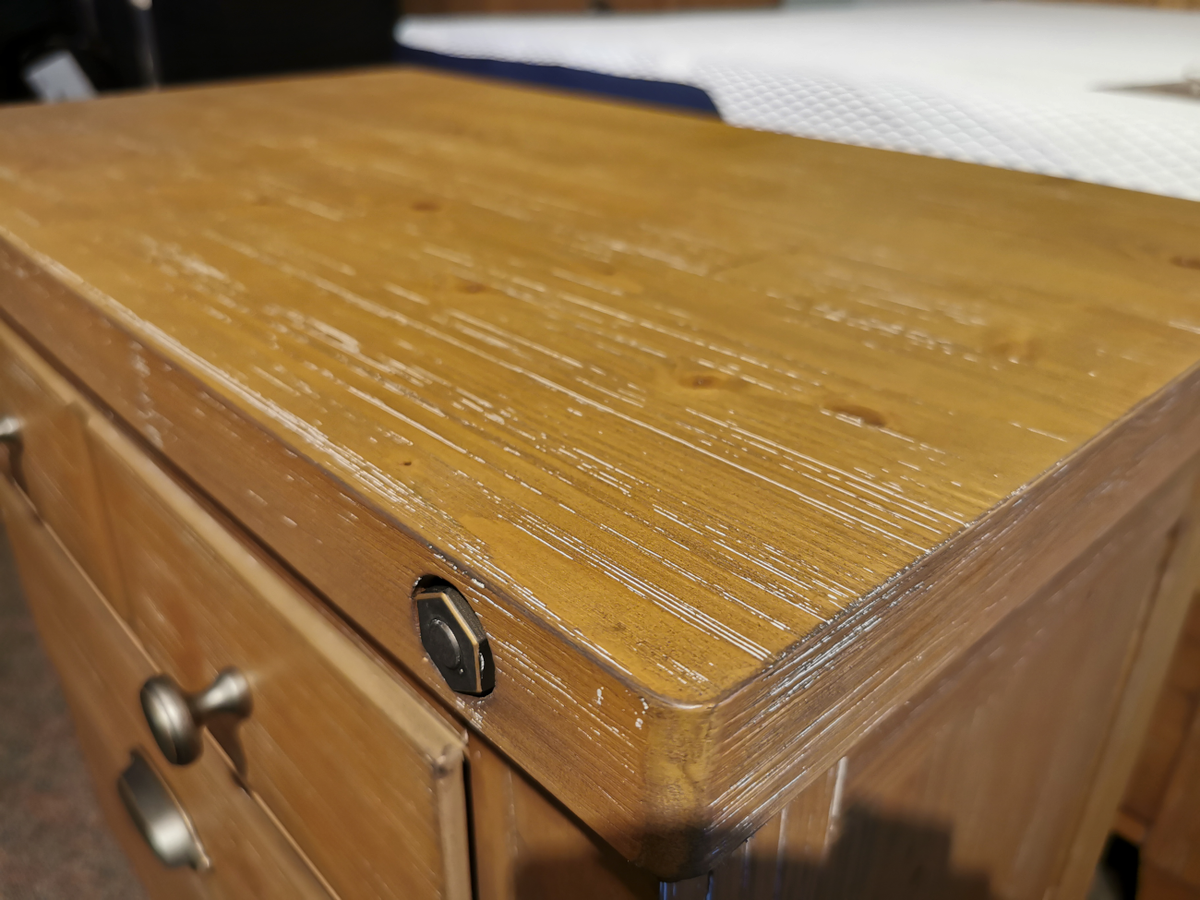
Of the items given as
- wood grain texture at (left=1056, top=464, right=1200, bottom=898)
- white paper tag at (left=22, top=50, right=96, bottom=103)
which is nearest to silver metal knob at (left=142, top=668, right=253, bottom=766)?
wood grain texture at (left=1056, top=464, right=1200, bottom=898)

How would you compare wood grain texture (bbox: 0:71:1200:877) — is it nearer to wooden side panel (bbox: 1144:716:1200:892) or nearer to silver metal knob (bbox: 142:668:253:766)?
silver metal knob (bbox: 142:668:253:766)

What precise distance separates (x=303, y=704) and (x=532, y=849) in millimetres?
94

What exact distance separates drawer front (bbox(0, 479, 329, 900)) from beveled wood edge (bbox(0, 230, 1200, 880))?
199 mm

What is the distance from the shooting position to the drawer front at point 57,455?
0.41 metres

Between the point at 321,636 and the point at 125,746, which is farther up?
the point at 321,636

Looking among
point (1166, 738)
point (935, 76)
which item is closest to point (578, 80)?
point (935, 76)

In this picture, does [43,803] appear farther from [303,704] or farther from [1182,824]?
[1182,824]

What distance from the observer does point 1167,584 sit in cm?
44

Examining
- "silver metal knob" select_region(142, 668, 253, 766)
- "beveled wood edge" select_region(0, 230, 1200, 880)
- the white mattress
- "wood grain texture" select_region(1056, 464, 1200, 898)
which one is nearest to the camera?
"beveled wood edge" select_region(0, 230, 1200, 880)

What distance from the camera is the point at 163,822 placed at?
18.1 inches

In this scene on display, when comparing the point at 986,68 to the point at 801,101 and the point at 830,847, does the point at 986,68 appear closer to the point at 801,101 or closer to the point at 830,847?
the point at 801,101

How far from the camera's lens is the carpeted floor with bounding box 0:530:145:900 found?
2.84ft

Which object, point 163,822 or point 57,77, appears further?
point 57,77

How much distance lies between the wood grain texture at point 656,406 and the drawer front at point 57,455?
39 mm
